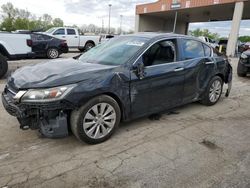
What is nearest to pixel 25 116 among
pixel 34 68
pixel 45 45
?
pixel 34 68

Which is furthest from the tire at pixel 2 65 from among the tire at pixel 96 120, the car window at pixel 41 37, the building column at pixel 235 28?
the building column at pixel 235 28

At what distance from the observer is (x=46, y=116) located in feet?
9.82

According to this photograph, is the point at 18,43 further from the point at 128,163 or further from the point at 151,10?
the point at 151,10

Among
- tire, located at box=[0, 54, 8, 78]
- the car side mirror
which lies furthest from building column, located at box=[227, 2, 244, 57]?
the car side mirror

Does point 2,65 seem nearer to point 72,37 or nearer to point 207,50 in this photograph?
point 207,50

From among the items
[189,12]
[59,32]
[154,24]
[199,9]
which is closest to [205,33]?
[154,24]

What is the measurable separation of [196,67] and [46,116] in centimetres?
299

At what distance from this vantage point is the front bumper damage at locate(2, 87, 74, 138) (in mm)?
2945

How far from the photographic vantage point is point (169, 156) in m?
3.17

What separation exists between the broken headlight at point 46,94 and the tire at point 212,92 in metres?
3.29

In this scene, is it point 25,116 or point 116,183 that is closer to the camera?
point 116,183

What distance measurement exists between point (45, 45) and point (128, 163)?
1029 cm

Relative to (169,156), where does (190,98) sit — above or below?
above

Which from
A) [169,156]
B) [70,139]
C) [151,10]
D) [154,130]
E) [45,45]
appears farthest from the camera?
[151,10]
